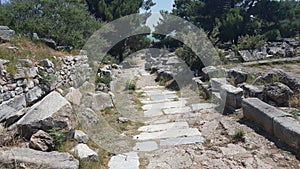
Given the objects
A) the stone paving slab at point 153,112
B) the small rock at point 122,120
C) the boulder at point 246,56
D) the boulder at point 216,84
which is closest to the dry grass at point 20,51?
the small rock at point 122,120

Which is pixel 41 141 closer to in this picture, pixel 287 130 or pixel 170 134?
pixel 170 134

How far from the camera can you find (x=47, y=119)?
9.87 feet

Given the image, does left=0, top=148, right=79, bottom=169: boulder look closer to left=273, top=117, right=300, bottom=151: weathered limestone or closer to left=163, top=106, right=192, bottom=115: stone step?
left=273, top=117, right=300, bottom=151: weathered limestone

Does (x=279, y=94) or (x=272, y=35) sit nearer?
(x=279, y=94)

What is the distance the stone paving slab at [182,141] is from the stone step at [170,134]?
119 mm

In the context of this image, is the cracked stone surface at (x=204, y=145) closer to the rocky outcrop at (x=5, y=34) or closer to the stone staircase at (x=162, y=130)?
the stone staircase at (x=162, y=130)

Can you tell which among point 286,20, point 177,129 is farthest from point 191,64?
point 286,20

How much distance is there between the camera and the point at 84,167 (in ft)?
8.75

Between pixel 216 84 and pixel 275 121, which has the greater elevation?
pixel 216 84

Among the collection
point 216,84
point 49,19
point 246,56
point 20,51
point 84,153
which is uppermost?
point 49,19

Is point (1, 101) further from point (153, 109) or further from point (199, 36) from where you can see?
point (199, 36)

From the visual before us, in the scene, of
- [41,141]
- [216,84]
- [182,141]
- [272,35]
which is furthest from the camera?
[272,35]

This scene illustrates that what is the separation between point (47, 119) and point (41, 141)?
30 centimetres

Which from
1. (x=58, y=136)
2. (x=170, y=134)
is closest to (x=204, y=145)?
(x=170, y=134)
